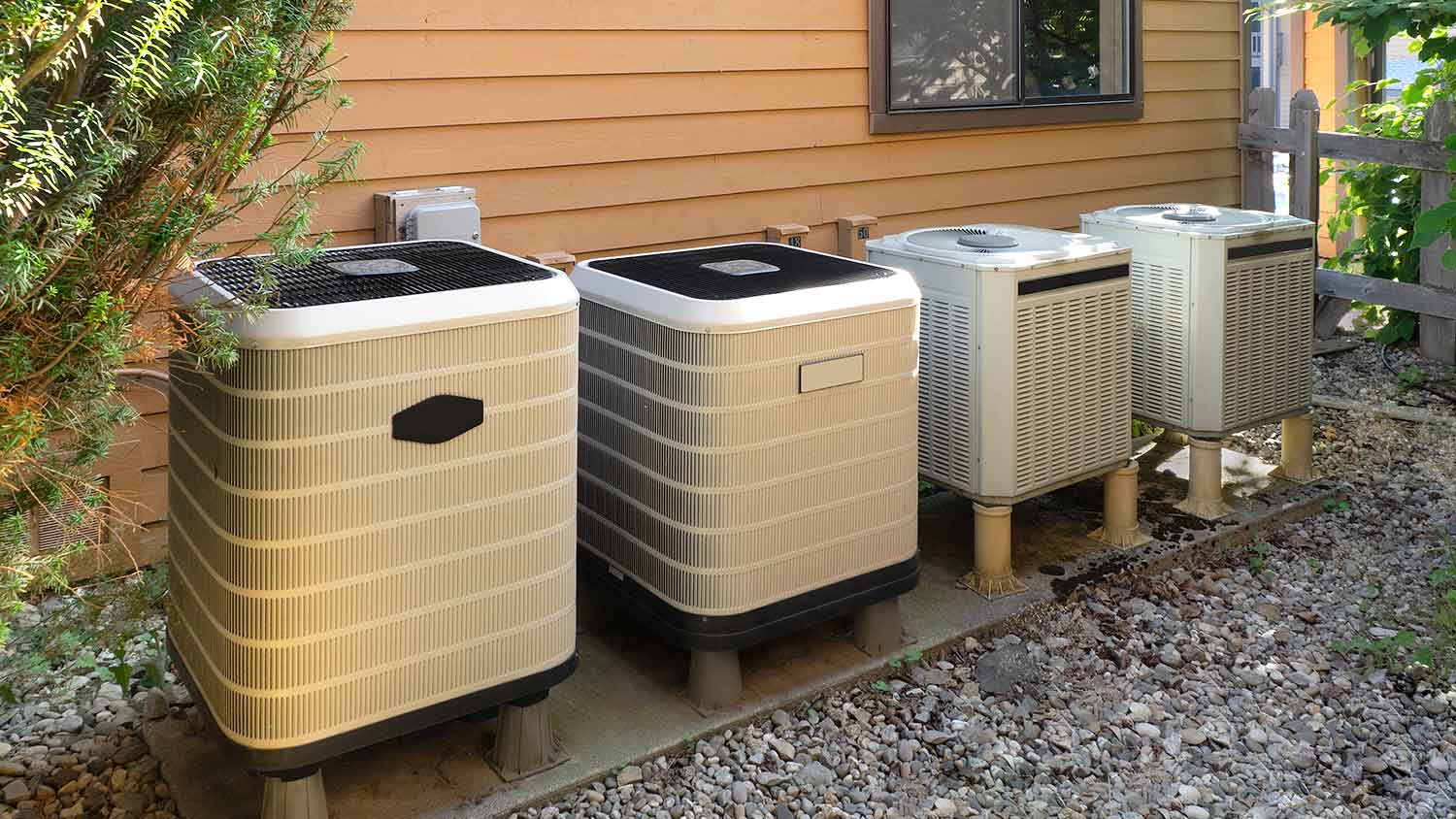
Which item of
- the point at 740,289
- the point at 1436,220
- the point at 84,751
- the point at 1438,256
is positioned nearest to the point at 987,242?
the point at 740,289

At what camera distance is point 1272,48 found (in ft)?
42.5

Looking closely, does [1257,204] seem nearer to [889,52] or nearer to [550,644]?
[889,52]

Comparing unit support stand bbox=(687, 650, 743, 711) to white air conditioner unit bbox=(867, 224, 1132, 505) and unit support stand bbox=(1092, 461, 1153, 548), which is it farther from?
unit support stand bbox=(1092, 461, 1153, 548)

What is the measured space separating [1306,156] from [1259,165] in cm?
26

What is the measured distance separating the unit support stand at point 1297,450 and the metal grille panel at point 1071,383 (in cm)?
96

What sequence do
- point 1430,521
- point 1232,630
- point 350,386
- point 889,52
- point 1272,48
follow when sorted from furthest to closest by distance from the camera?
point 1272,48 → point 889,52 → point 1430,521 → point 1232,630 → point 350,386

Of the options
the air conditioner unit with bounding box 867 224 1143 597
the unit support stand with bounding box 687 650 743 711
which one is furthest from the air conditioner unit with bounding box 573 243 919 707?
the air conditioner unit with bounding box 867 224 1143 597

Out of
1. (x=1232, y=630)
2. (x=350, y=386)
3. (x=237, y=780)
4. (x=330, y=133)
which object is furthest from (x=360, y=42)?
(x=1232, y=630)

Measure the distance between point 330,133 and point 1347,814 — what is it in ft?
9.79

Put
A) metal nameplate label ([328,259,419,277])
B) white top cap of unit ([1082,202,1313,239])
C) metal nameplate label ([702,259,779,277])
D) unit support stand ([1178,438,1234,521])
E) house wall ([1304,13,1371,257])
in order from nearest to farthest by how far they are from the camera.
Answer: metal nameplate label ([328,259,419,277])
metal nameplate label ([702,259,779,277])
white top cap of unit ([1082,202,1313,239])
unit support stand ([1178,438,1234,521])
house wall ([1304,13,1371,257])

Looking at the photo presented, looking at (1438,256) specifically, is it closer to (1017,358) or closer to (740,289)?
(1017,358)

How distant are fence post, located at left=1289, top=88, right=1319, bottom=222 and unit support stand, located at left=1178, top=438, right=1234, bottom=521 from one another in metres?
2.27

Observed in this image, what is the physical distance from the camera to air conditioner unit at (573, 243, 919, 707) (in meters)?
2.92

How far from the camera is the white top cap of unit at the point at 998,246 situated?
3645mm
